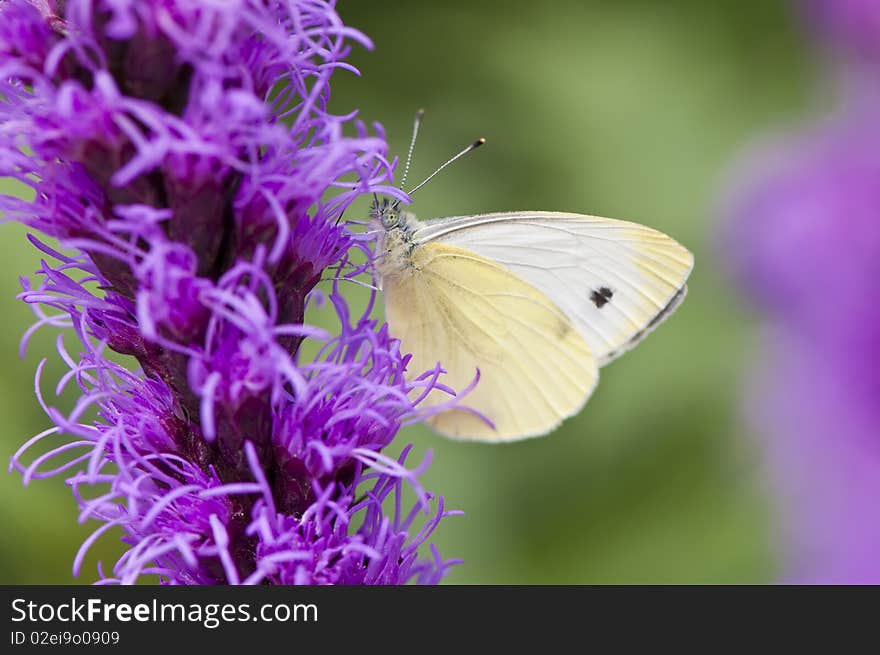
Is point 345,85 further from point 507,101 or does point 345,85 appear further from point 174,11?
point 174,11

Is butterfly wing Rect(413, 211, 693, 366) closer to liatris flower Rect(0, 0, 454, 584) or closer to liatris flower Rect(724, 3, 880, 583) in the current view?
liatris flower Rect(0, 0, 454, 584)

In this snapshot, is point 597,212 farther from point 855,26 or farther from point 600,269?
point 600,269

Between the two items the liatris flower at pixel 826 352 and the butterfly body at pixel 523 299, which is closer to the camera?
the butterfly body at pixel 523 299

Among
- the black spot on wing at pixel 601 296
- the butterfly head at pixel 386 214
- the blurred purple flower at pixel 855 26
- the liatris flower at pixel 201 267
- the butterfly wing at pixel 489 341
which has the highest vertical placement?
the blurred purple flower at pixel 855 26

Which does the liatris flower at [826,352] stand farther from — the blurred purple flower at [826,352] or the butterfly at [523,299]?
the butterfly at [523,299]

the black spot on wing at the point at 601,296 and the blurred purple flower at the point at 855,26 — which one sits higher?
the blurred purple flower at the point at 855,26

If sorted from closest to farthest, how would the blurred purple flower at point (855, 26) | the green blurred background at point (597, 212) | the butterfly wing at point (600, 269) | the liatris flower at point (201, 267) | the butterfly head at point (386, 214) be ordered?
1. the liatris flower at point (201, 267)
2. the butterfly head at point (386, 214)
3. the butterfly wing at point (600, 269)
4. the green blurred background at point (597, 212)
5. the blurred purple flower at point (855, 26)

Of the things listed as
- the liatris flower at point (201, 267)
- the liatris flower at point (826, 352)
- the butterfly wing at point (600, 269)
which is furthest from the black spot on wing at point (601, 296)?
the liatris flower at point (826, 352)

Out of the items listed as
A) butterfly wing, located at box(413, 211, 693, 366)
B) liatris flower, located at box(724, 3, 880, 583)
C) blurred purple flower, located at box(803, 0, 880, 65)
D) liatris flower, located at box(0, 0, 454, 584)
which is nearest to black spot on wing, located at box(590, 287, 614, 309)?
butterfly wing, located at box(413, 211, 693, 366)
